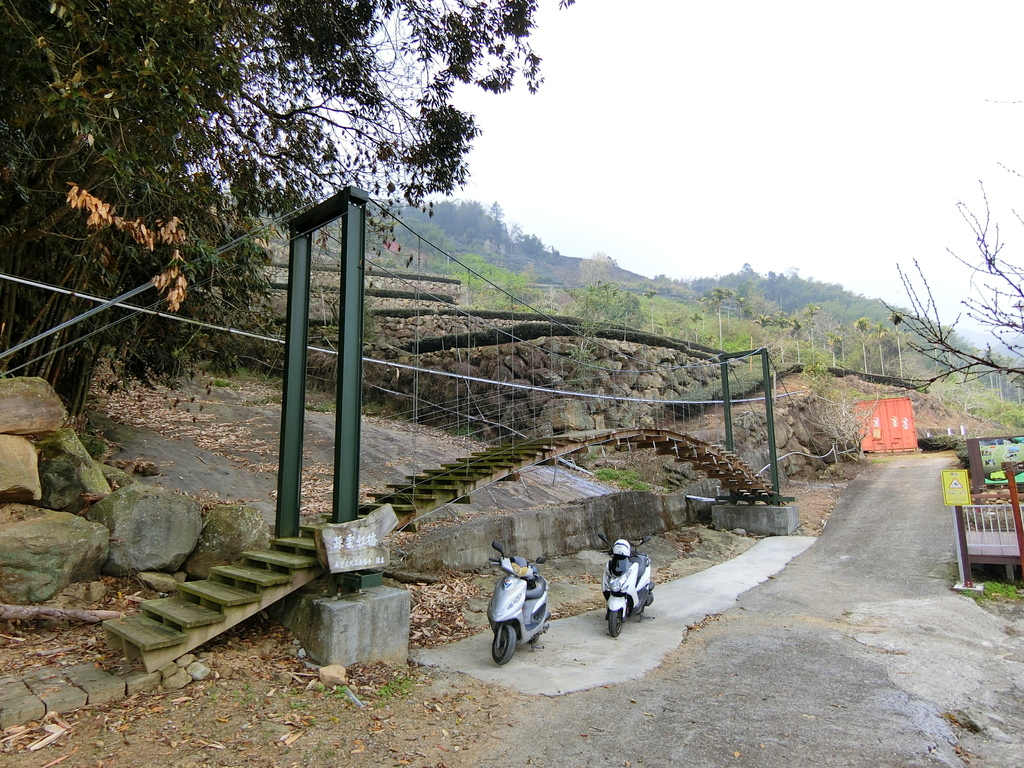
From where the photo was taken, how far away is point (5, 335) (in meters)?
4.38

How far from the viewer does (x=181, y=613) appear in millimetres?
3400

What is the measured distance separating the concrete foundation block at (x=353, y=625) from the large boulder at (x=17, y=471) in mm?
1796

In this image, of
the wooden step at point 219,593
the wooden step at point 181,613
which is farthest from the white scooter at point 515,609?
the wooden step at point 181,613

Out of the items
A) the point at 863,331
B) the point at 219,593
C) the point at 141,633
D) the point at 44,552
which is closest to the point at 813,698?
the point at 219,593

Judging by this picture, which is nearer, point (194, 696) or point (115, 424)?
point (194, 696)

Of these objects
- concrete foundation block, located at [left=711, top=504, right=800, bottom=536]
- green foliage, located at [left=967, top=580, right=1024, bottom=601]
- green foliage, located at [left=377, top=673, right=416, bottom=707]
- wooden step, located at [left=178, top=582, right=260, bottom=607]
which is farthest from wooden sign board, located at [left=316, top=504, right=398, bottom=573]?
concrete foundation block, located at [left=711, top=504, right=800, bottom=536]

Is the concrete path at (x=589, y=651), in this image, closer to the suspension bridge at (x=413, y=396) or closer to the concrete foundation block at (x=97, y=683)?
the suspension bridge at (x=413, y=396)

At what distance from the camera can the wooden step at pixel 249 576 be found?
142 inches

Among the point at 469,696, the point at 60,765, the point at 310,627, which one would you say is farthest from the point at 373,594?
the point at 60,765

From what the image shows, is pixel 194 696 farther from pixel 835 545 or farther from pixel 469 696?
pixel 835 545

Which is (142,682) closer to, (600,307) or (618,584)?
(618,584)

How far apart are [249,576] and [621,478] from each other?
9.62 meters

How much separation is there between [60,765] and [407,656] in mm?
1971

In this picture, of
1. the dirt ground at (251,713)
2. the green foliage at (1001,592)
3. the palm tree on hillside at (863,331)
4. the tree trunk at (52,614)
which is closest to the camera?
the dirt ground at (251,713)
